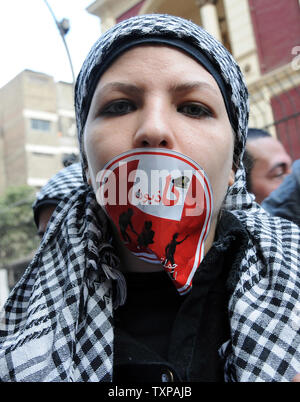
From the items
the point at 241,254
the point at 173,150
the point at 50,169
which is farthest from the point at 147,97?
the point at 50,169

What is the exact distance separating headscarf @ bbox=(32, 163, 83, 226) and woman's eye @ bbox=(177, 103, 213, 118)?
0.95 metres

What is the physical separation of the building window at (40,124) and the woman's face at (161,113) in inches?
960

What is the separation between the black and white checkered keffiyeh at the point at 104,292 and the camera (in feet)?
2.63

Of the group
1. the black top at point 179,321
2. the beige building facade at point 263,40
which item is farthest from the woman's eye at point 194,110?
the beige building facade at point 263,40

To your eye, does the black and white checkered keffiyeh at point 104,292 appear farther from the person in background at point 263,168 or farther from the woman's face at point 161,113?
the person in background at point 263,168

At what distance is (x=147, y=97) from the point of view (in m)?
0.88

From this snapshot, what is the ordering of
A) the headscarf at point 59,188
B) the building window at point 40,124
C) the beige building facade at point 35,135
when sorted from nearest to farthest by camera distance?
the headscarf at point 59,188 → the beige building facade at point 35,135 → the building window at point 40,124

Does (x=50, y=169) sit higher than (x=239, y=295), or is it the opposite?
Result: (x=50, y=169)

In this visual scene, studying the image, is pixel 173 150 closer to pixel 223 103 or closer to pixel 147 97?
pixel 147 97

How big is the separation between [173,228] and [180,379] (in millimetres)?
304

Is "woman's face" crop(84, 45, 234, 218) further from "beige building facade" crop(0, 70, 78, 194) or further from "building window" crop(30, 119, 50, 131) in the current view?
"building window" crop(30, 119, 50, 131)

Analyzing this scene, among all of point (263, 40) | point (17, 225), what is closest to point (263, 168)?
point (263, 40)

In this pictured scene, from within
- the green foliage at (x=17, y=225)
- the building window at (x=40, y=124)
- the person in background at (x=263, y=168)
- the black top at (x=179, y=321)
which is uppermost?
the building window at (x=40, y=124)

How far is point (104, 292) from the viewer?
0.91 m
